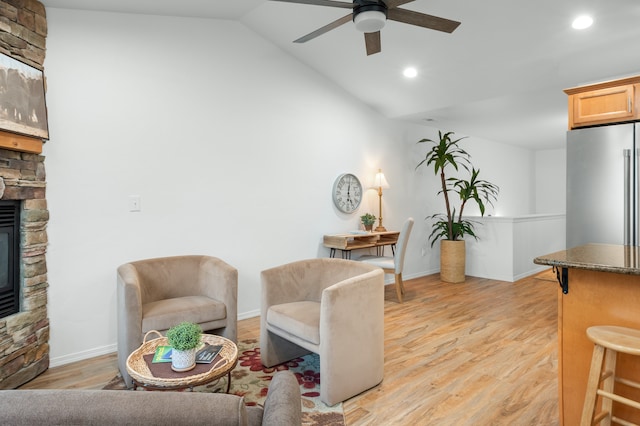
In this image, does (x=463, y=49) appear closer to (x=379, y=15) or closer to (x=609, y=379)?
(x=379, y=15)

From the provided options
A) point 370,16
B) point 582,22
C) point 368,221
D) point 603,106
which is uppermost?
point 582,22

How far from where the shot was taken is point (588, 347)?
5.97ft

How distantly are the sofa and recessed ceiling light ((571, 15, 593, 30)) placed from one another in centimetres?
351

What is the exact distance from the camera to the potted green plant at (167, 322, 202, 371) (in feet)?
5.81

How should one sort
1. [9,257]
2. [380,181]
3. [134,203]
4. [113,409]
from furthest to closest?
[380,181], [134,203], [9,257], [113,409]

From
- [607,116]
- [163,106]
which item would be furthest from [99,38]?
[607,116]

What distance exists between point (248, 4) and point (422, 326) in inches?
131

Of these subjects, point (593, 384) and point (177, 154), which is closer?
A: point (593, 384)

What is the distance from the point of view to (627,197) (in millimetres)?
2783

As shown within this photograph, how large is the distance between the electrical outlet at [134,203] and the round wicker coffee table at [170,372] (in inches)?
58.1

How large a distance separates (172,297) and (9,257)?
1.07 meters

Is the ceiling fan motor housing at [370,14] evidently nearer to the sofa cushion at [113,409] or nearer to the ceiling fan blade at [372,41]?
the ceiling fan blade at [372,41]

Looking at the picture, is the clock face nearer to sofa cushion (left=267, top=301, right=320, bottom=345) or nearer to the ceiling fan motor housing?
sofa cushion (left=267, top=301, right=320, bottom=345)

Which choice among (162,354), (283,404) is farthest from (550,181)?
(283,404)
